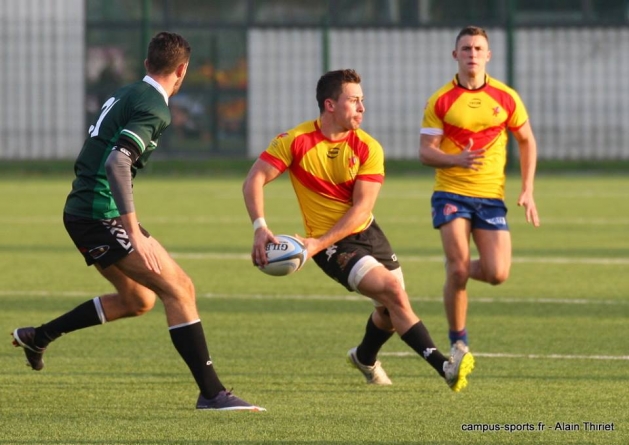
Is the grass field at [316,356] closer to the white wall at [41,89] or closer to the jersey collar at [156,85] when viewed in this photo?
the jersey collar at [156,85]

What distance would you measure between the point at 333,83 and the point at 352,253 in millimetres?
965

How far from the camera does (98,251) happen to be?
706 cm

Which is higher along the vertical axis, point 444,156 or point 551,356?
point 444,156

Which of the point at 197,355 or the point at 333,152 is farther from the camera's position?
the point at 333,152

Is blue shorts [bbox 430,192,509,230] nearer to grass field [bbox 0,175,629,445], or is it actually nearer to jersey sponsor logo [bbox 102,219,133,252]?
grass field [bbox 0,175,629,445]

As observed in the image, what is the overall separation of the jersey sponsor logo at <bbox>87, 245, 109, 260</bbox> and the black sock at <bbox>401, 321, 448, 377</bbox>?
170 cm

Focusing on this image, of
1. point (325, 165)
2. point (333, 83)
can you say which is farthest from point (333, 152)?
point (333, 83)

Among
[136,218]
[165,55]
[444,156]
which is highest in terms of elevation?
[165,55]

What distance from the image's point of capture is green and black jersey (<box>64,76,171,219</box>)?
22.2ft

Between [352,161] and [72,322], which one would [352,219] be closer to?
[352,161]

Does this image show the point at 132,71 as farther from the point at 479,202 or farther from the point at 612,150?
the point at 479,202

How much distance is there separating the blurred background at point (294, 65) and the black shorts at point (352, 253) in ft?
63.3

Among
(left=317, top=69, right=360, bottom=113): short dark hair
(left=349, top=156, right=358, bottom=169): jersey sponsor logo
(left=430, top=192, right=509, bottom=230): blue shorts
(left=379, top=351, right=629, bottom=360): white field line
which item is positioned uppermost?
(left=317, top=69, right=360, bottom=113): short dark hair

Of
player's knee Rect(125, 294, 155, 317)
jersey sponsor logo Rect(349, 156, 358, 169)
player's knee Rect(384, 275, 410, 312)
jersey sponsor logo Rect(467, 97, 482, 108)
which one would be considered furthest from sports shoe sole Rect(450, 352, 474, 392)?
jersey sponsor logo Rect(467, 97, 482, 108)
